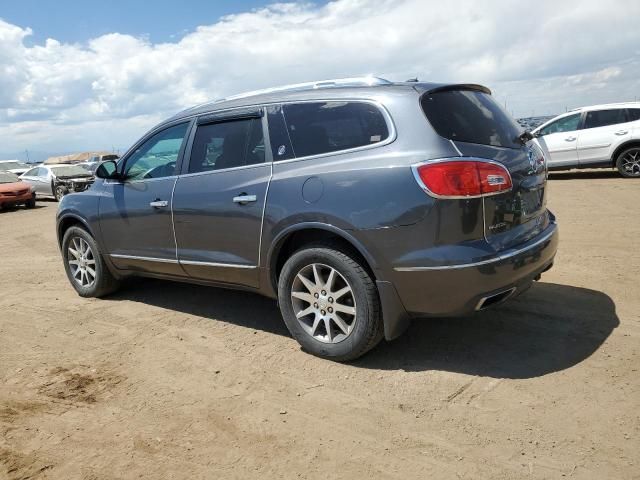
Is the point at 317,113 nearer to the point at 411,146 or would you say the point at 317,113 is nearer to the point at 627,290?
the point at 411,146

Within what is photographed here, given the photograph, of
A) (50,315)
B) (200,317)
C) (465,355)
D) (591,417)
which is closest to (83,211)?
(50,315)

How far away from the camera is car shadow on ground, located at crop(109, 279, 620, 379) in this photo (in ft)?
11.8

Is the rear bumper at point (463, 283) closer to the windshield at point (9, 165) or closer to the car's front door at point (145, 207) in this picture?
the car's front door at point (145, 207)

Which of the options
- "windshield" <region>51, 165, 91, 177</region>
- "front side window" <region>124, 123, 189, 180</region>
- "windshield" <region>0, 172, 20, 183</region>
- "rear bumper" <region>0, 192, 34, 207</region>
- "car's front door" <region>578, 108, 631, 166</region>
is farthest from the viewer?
"windshield" <region>51, 165, 91, 177</region>

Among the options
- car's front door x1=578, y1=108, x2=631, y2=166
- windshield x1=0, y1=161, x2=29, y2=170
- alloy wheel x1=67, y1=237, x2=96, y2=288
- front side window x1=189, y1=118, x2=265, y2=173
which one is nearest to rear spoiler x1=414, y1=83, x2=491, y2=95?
front side window x1=189, y1=118, x2=265, y2=173

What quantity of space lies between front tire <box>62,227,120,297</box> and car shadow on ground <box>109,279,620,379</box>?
32.9 inches

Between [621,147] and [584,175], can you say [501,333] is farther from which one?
[584,175]

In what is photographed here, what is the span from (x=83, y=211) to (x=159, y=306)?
124 cm

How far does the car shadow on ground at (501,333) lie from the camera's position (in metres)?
3.59

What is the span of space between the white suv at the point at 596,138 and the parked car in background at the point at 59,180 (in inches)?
587

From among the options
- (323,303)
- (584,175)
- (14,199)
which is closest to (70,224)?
(323,303)

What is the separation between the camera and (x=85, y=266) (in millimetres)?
5688

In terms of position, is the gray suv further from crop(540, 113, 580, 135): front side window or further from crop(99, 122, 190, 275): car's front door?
crop(540, 113, 580, 135): front side window

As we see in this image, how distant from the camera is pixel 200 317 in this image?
491 cm
